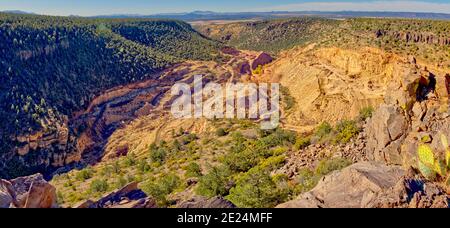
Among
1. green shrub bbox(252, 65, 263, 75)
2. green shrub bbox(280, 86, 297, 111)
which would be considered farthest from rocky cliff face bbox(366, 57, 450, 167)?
green shrub bbox(252, 65, 263, 75)

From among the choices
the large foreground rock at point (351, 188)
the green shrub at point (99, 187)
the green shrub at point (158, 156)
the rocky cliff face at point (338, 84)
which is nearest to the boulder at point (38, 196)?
the large foreground rock at point (351, 188)

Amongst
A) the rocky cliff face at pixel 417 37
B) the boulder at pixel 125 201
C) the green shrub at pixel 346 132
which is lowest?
the green shrub at pixel 346 132

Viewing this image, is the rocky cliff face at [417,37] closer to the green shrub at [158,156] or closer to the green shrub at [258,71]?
the green shrub at [258,71]

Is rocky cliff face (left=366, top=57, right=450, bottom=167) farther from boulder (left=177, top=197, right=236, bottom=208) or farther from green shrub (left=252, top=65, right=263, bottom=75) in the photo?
green shrub (left=252, top=65, right=263, bottom=75)

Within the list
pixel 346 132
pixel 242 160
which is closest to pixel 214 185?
pixel 242 160
